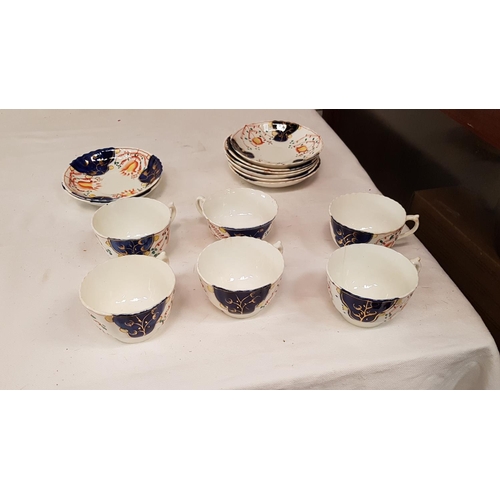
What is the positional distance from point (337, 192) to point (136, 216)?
0.42 meters

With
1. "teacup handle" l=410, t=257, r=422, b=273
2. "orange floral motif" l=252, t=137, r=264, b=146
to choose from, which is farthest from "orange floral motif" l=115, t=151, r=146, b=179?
"teacup handle" l=410, t=257, r=422, b=273

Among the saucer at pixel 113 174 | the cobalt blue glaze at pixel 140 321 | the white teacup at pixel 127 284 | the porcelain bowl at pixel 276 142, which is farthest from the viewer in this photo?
the porcelain bowl at pixel 276 142

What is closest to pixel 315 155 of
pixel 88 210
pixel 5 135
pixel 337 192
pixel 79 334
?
pixel 337 192

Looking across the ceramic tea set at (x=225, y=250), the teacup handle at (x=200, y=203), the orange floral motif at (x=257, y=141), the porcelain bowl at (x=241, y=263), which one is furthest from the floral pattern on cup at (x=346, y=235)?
the orange floral motif at (x=257, y=141)

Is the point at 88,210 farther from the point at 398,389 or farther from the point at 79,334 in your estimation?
the point at 398,389

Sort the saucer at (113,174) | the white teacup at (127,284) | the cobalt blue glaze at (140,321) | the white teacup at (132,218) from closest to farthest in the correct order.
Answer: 1. the cobalt blue glaze at (140,321)
2. the white teacup at (127,284)
3. the white teacup at (132,218)
4. the saucer at (113,174)

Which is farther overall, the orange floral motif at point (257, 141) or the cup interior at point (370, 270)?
the orange floral motif at point (257, 141)

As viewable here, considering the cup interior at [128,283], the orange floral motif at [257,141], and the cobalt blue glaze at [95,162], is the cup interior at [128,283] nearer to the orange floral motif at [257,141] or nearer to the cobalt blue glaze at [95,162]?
the cobalt blue glaze at [95,162]

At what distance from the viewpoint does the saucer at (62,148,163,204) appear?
0.98 m

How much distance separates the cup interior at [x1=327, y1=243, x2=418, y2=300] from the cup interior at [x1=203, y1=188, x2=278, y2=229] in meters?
0.19

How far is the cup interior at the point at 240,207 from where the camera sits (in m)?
0.93

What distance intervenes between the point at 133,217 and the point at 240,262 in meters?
0.24

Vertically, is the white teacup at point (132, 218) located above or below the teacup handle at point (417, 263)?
below

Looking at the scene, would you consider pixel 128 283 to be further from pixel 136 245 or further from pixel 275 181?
pixel 275 181
